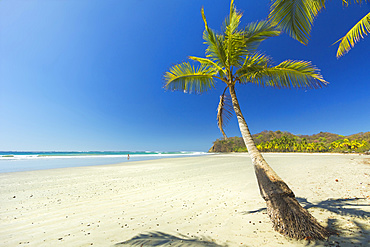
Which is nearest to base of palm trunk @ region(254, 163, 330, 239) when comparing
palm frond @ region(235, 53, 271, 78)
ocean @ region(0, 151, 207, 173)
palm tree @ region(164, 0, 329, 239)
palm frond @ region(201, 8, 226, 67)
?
palm tree @ region(164, 0, 329, 239)

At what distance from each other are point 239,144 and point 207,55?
93.6 m

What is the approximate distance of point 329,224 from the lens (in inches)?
129

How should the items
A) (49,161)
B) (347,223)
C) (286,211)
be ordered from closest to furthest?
(286,211), (347,223), (49,161)

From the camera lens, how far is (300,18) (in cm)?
337

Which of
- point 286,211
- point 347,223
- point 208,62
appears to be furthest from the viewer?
point 208,62

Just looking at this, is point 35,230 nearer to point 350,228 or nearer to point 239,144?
point 350,228

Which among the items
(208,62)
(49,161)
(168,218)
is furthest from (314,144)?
(49,161)

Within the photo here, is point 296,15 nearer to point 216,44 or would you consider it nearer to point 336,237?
point 216,44

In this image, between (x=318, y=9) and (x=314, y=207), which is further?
(x=314, y=207)

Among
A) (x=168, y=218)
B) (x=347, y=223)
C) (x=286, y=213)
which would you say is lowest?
(x=168, y=218)

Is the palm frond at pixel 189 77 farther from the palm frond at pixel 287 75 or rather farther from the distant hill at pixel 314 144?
the distant hill at pixel 314 144

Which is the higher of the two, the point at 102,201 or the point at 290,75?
the point at 290,75

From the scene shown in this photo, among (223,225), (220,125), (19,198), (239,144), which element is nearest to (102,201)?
(19,198)

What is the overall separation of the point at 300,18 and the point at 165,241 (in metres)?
5.56
